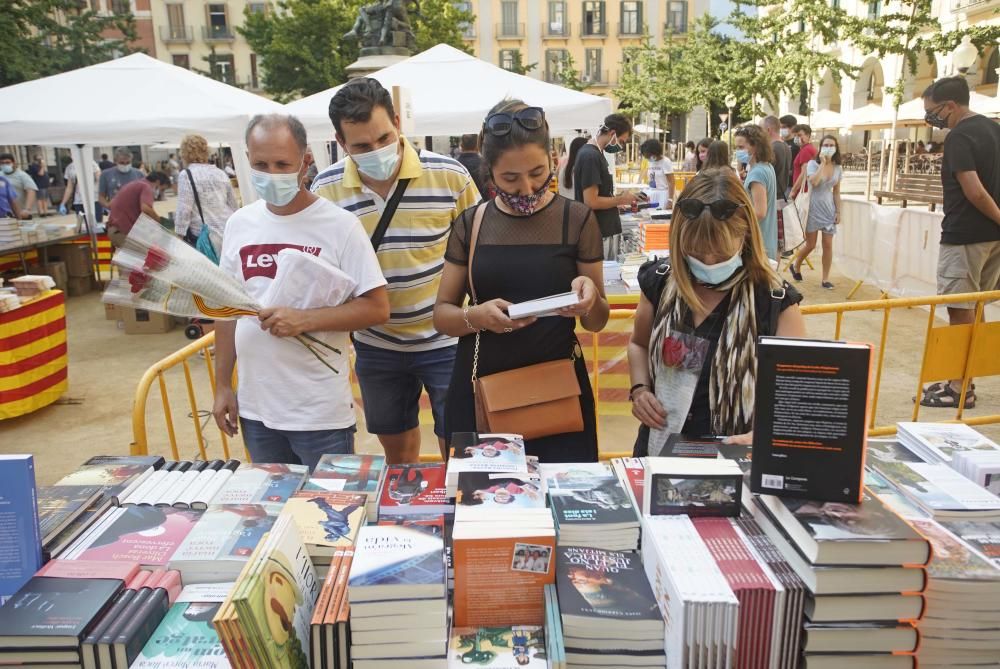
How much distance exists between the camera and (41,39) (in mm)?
24625

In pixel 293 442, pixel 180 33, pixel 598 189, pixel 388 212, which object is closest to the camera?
pixel 293 442

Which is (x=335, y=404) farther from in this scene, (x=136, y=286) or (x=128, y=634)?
(x=128, y=634)

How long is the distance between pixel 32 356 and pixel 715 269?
5879 mm

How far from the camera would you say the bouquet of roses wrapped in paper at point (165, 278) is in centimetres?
218

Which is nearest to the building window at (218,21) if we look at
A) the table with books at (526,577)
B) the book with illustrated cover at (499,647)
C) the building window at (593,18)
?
the building window at (593,18)

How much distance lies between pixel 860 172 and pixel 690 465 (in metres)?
31.8

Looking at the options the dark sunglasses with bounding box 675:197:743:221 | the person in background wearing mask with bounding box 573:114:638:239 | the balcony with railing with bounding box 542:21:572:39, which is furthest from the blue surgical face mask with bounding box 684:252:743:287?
the balcony with railing with bounding box 542:21:572:39

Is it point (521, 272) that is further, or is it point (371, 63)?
point (371, 63)

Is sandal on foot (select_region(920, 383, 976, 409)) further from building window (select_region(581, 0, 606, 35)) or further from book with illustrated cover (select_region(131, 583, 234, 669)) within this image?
building window (select_region(581, 0, 606, 35))

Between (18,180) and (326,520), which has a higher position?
(18,180)

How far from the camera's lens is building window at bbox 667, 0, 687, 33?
5709 cm

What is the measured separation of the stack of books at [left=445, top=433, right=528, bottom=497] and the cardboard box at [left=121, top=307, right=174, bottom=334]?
777 centimetres

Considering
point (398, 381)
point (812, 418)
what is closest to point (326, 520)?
point (812, 418)

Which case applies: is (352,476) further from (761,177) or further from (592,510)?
(761,177)
